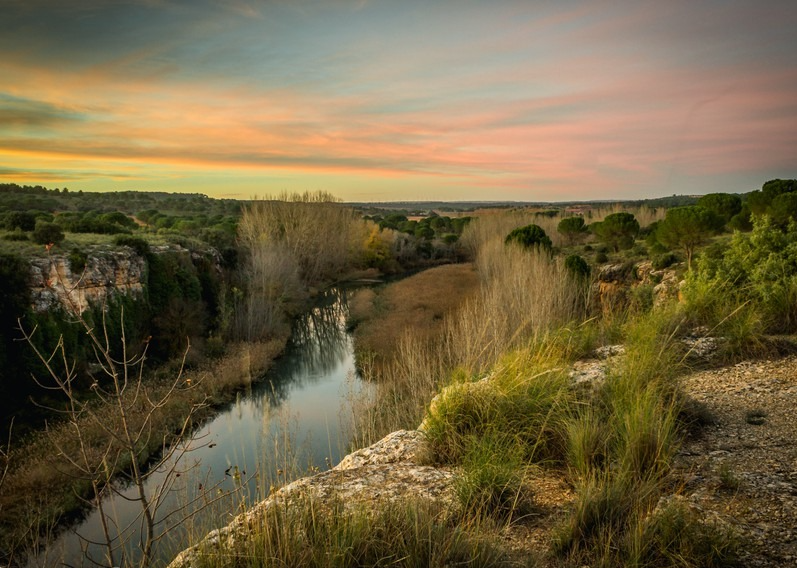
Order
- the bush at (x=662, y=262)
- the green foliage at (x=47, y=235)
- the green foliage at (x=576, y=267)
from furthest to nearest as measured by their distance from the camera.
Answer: the green foliage at (x=47, y=235) → the green foliage at (x=576, y=267) → the bush at (x=662, y=262)

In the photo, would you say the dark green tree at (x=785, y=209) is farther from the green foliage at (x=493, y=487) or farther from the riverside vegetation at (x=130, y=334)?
the riverside vegetation at (x=130, y=334)

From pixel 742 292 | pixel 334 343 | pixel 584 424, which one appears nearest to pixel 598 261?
pixel 334 343

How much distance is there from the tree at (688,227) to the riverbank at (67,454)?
16.8 metres

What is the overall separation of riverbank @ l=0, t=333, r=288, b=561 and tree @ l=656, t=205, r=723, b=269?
1682cm

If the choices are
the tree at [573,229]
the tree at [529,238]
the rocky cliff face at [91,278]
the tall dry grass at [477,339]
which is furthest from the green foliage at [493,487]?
the tree at [573,229]

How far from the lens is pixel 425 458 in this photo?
17.1 feet

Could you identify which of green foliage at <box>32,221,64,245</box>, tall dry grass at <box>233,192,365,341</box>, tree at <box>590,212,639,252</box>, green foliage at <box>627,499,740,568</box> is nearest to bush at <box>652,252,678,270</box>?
tree at <box>590,212,639,252</box>

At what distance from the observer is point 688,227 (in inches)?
680

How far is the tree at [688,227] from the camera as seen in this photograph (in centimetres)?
1709

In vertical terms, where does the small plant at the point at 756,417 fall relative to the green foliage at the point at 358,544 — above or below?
above

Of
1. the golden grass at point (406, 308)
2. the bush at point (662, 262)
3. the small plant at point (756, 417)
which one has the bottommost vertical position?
the golden grass at point (406, 308)

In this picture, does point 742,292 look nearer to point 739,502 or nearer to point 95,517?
point 739,502

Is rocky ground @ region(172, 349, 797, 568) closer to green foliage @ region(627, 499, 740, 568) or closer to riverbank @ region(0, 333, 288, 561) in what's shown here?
green foliage @ region(627, 499, 740, 568)

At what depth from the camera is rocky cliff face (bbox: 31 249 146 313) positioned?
17.3 m
